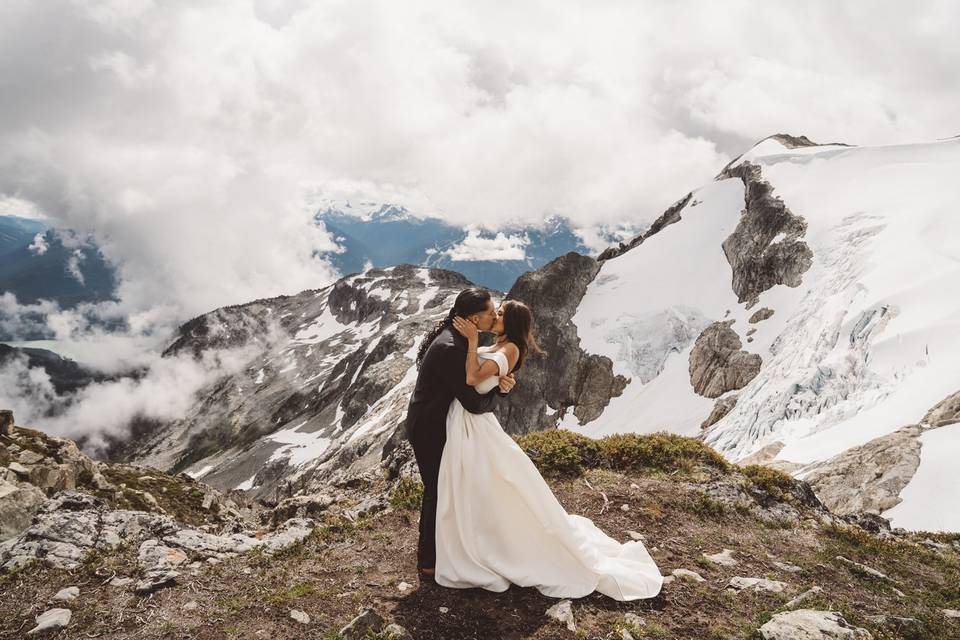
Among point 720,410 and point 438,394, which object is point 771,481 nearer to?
point 438,394

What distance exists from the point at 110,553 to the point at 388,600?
5212 millimetres

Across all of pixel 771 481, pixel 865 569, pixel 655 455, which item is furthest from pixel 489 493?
pixel 771 481

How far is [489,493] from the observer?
7.41 metres

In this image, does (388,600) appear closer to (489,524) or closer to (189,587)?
(489,524)

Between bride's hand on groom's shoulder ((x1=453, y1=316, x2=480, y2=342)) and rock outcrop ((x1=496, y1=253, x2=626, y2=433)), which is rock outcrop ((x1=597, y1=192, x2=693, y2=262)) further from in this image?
bride's hand on groom's shoulder ((x1=453, y1=316, x2=480, y2=342))

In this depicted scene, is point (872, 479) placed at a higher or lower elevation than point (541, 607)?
lower

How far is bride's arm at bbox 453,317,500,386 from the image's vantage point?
6.95 metres

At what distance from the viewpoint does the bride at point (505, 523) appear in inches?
289

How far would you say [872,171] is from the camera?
7012 centimetres

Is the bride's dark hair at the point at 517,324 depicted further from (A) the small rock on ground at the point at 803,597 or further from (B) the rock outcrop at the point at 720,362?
(B) the rock outcrop at the point at 720,362

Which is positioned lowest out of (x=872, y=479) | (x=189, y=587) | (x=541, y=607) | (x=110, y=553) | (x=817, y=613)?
(x=872, y=479)

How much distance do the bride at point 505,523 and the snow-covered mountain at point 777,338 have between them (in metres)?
11.2

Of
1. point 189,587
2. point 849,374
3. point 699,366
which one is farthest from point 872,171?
point 189,587

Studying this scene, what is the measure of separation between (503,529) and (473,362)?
256cm
